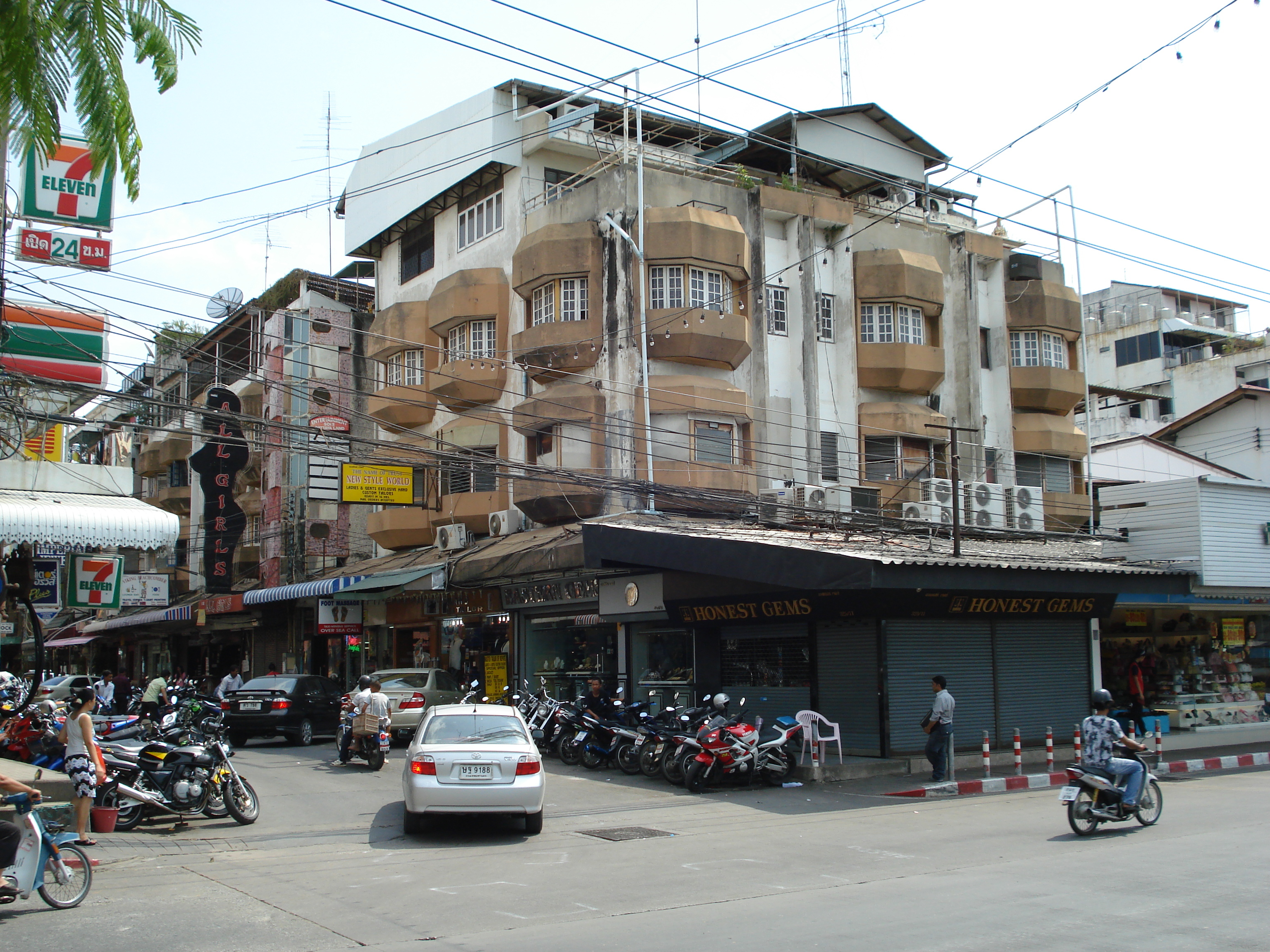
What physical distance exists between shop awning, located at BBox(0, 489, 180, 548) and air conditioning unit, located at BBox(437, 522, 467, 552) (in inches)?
619

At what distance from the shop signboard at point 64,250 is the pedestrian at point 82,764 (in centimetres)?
618

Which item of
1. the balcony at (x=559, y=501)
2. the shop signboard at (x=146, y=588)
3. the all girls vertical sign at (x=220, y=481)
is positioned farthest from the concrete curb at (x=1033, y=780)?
the all girls vertical sign at (x=220, y=481)

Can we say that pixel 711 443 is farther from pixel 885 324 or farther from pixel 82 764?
pixel 82 764

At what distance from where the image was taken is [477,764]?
12.6 m

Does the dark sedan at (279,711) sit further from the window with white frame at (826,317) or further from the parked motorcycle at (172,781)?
the window with white frame at (826,317)

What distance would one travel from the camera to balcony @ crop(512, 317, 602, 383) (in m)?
28.0

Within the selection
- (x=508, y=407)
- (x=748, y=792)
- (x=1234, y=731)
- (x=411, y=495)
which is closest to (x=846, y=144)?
(x=508, y=407)

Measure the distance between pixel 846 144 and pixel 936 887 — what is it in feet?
94.3

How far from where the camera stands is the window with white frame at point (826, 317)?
31344 mm

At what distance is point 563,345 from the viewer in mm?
28047

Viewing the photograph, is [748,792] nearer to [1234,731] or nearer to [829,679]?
[829,679]

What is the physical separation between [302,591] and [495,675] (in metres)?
6.19

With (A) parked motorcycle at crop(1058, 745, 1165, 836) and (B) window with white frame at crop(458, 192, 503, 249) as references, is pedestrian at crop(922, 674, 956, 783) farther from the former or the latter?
(B) window with white frame at crop(458, 192, 503, 249)

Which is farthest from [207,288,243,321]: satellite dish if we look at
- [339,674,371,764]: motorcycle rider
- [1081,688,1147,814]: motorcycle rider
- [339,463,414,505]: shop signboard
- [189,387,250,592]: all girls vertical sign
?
[1081,688,1147,814]: motorcycle rider
